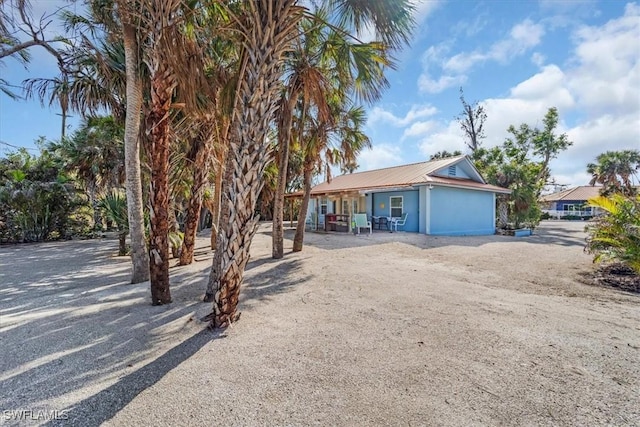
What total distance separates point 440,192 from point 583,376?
591 inches

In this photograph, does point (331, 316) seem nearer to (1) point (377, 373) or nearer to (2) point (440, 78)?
(1) point (377, 373)

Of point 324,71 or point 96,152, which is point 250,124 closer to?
point 324,71

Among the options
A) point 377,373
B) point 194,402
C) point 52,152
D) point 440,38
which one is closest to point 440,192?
point 440,38

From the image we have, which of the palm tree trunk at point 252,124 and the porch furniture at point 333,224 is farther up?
the palm tree trunk at point 252,124

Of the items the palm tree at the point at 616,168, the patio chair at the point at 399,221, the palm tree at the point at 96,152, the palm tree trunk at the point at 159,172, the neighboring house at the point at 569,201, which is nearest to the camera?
the palm tree trunk at the point at 159,172

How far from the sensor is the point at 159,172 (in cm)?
472

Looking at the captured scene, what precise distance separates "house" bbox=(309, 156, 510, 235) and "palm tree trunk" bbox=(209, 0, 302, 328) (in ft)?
43.8

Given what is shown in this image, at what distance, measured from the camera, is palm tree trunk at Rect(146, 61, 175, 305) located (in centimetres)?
466

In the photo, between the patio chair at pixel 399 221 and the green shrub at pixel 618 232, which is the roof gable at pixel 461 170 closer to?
the patio chair at pixel 399 221

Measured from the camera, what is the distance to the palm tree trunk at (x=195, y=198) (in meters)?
8.59

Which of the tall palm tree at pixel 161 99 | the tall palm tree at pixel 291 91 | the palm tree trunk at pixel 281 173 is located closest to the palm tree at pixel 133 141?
the tall palm tree at pixel 161 99

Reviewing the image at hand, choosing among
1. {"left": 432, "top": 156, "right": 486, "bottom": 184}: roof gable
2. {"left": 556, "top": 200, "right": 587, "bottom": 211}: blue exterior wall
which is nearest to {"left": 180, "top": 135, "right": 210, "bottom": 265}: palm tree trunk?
{"left": 432, "top": 156, "right": 486, "bottom": 184}: roof gable

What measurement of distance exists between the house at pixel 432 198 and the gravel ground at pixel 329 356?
10.5m
